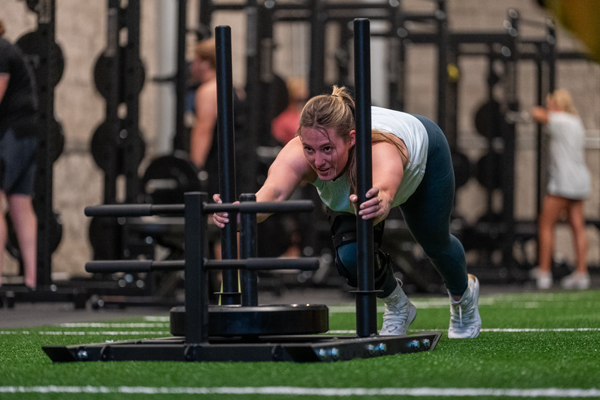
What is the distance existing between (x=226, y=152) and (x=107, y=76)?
3.91 metres

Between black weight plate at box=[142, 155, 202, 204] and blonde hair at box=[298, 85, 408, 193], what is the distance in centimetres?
336

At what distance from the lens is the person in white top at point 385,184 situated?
8.32 ft

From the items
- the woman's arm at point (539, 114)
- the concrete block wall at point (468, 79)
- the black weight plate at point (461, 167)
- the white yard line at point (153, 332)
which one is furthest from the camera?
the concrete block wall at point (468, 79)

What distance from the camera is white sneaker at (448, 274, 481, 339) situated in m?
3.23

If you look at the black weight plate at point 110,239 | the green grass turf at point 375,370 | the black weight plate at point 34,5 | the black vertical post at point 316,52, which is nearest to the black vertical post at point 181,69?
the black weight plate at point 110,239

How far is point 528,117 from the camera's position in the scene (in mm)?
8992

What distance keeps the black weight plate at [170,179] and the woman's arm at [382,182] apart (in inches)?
136

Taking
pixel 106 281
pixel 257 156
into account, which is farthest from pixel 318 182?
pixel 257 156

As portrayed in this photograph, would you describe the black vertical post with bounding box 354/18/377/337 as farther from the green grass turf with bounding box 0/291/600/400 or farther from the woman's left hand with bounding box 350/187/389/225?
the green grass turf with bounding box 0/291/600/400

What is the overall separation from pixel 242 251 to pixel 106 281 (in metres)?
4.13

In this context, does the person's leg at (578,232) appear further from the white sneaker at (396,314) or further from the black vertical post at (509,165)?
the white sneaker at (396,314)

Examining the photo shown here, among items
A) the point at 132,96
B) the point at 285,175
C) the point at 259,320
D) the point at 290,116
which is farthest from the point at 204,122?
the point at 259,320

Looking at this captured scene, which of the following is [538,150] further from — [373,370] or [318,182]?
[373,370]

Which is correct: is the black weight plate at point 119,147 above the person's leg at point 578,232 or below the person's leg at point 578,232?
above
